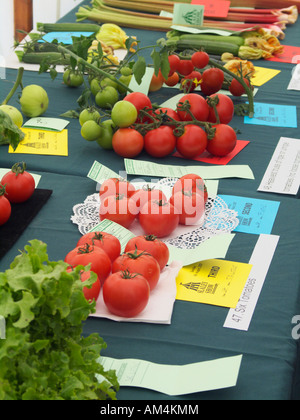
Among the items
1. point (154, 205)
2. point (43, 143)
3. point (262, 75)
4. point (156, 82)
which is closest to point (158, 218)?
point (154, 205)

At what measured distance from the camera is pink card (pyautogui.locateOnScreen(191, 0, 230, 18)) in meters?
3.36

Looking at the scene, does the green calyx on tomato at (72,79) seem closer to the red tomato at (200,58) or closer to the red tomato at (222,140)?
the red tomato at (200,58)

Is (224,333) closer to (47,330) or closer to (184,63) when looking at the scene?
(47,330)

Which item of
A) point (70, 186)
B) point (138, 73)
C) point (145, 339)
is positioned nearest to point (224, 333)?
point (145, 339)

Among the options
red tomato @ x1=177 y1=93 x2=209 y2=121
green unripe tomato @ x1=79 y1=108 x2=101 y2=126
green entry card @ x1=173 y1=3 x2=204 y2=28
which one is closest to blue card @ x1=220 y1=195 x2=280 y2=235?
red tomato @ x1=177 y1=93 x2=209 y2=121


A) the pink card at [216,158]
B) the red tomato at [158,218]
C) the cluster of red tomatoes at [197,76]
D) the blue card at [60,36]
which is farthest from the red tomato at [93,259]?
the blue card at [60,36]

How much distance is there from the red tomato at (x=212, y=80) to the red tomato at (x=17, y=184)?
3.31 ft

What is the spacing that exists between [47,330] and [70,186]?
90 cm

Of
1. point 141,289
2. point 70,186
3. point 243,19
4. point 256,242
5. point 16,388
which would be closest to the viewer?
point 16,388

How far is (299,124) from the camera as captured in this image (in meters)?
2.30

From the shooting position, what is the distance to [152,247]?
130 cm

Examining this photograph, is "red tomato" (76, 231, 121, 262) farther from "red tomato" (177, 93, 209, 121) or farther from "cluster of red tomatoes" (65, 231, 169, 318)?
"red tomato" (177, 93, 209, 121)

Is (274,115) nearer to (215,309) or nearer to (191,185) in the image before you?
(191,185)

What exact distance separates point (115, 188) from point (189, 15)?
1.83 m
